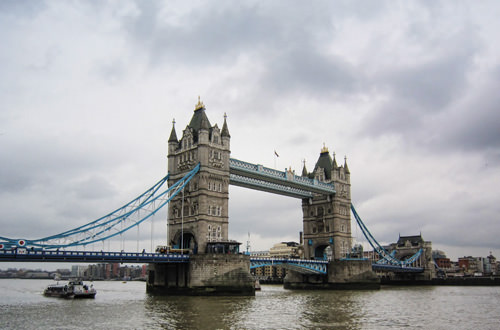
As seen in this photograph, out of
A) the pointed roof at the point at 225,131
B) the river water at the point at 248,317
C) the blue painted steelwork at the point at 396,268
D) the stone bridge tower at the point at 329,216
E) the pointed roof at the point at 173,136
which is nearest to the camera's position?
the river water at the point at 248,317

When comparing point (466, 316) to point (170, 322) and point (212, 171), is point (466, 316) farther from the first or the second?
point (212, 171)

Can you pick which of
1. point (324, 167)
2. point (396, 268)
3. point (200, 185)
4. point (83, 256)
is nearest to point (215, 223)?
point (200, 185)

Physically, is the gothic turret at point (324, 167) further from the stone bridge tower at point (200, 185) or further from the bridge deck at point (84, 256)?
the bridge deck at point (84, 256)

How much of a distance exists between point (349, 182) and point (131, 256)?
54710mm

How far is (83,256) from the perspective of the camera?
50625mm

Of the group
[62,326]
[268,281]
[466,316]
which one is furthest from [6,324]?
[268,281]

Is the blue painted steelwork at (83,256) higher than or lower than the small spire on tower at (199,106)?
lower

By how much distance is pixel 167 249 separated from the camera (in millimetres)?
60406

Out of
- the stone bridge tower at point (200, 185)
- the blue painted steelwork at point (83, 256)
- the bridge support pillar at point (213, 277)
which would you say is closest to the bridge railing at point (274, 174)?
the stone bridge tower at point (200, 185)

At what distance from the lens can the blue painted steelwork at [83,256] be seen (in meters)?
46.3

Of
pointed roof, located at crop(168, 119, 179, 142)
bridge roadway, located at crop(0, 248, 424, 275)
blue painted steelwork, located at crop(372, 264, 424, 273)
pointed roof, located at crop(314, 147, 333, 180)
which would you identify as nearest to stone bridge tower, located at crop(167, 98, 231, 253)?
pointed roof, located at crop(168, 119, 179, 142)

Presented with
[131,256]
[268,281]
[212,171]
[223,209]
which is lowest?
[268,281]

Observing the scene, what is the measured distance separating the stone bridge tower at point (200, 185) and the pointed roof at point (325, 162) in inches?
1253

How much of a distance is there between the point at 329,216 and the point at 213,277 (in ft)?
128
